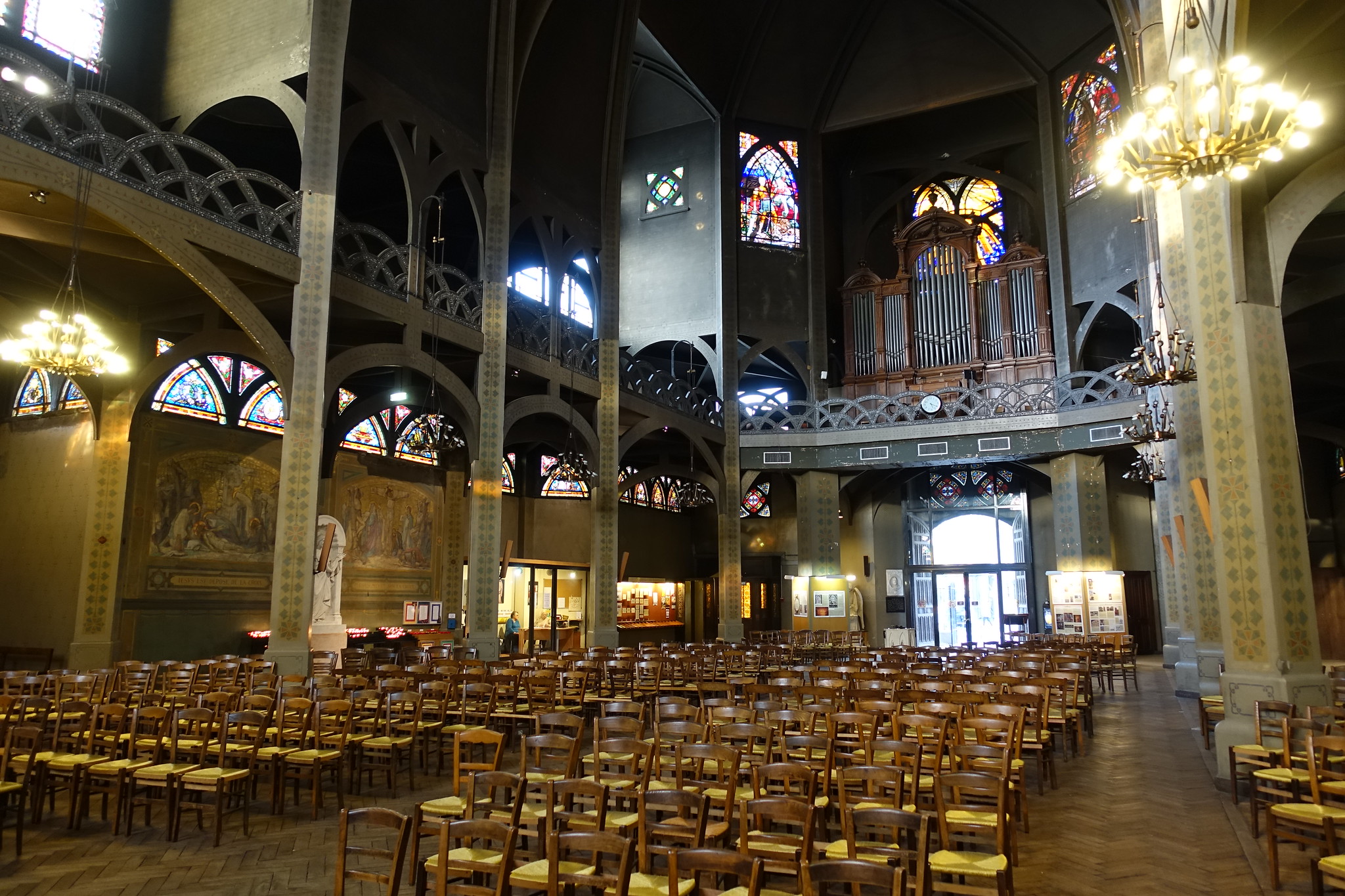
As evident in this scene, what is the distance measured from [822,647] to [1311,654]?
A: 41.4 ft

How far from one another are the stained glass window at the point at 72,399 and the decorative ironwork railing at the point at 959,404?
50.0 ft

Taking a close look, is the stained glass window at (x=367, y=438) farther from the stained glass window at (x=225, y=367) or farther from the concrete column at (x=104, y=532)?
the concrete column at (x=104, y=532)

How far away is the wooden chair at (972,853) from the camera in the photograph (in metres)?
4.32

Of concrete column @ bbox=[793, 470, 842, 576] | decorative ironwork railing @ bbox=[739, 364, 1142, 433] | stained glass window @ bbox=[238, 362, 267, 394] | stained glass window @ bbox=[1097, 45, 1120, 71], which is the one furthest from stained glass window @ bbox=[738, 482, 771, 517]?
stained glass window @ bbox=[238, 362, 267, 394]

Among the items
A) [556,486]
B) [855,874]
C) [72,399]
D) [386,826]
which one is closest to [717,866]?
[855,874]

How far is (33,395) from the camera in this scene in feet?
51.3

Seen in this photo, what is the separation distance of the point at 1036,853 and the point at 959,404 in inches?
742

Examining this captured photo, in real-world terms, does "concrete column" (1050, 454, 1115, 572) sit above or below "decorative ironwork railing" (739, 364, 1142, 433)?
below

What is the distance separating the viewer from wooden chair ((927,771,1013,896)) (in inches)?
170

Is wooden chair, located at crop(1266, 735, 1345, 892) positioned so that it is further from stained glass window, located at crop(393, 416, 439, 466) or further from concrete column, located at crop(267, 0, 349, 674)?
stained glass window, located at crop(393, 416, 439, 466)

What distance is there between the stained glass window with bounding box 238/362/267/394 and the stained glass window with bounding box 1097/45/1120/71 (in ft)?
69.0

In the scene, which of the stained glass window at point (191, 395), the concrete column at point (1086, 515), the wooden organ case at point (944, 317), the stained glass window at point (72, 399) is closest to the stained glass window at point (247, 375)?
the stained glass window at point (191, 395)

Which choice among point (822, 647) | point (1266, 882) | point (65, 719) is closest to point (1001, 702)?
point (1266, 882)

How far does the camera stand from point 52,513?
1473cm
